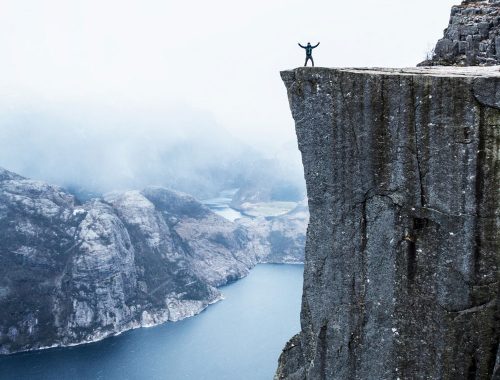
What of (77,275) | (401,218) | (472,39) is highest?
(472,39)

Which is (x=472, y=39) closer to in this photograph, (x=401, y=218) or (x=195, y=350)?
(x=401, y=218)

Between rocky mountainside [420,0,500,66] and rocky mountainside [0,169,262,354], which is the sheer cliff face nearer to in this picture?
rocky mountainside [420,0,500,66]

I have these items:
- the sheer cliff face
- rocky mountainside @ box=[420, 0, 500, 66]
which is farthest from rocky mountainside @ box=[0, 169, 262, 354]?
the sheer cliff face

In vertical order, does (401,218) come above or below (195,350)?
above

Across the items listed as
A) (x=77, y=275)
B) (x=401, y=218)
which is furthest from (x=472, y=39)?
(x=77, y=275)

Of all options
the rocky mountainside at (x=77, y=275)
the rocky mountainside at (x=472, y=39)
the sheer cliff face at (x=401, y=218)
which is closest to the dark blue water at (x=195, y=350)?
the rocky mountainside at (x=77, y=275)

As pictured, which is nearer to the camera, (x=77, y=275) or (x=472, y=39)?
(x=472, y=39)

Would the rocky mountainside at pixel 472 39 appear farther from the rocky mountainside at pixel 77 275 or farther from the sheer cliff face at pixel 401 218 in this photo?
the rocky mountainside at pixel 77 275

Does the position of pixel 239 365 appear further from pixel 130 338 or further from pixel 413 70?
pixel 413 70

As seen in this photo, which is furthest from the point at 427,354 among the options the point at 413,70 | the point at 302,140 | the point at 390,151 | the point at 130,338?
the point at 130,338
